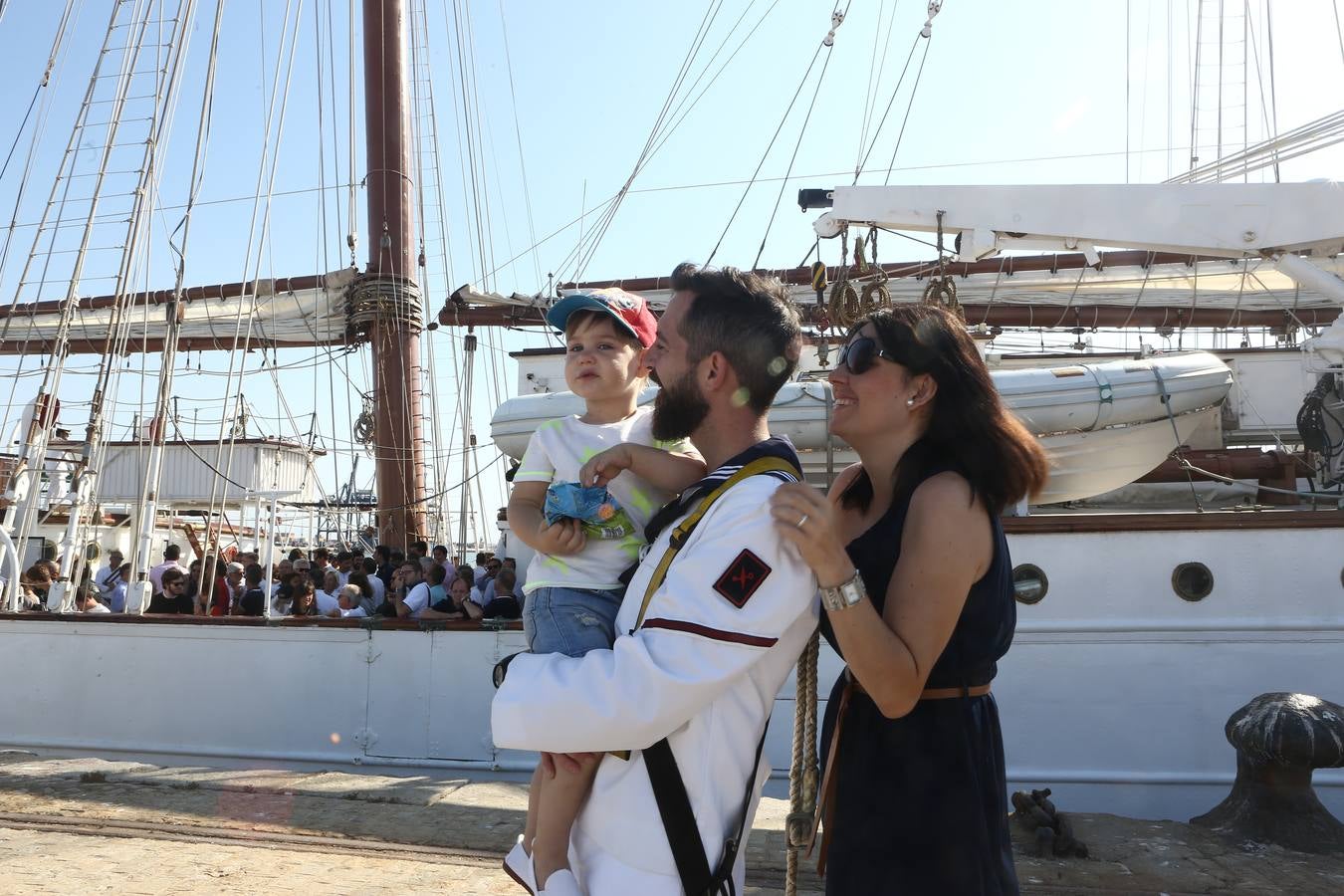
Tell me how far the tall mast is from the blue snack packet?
11468 millimetres

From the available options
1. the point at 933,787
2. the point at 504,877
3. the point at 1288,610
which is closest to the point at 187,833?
the point at 504,877

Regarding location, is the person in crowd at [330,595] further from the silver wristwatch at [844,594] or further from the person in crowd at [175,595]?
the silver wristwatch at [844,594]

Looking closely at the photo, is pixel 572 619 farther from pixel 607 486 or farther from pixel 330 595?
pixel 330 595

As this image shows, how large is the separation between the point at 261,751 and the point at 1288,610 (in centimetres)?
704

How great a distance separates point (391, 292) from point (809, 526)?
1329 cm

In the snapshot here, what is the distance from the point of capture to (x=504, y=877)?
3617mm

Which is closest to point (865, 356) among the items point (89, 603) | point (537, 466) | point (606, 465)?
point (606, 465)

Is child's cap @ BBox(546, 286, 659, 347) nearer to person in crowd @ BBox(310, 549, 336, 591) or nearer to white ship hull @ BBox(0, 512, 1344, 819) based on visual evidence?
white ship hull @ BBox(0, 512, 1344, 819)

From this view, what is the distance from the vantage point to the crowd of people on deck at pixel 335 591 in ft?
24.6

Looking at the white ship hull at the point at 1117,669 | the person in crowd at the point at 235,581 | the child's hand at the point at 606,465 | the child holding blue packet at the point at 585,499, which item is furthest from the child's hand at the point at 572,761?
the person in crowd at the point at 235,581

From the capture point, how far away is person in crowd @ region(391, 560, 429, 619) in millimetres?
7715

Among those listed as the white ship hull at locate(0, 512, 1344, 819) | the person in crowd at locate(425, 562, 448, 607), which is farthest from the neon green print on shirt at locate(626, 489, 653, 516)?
the person in crowd at locate(425, 562, 448, 607)

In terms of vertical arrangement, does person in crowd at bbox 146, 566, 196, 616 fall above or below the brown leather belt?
above

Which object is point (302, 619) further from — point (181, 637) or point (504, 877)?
point (504, 877)
